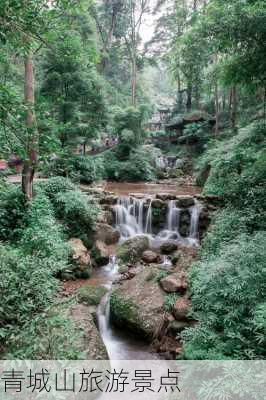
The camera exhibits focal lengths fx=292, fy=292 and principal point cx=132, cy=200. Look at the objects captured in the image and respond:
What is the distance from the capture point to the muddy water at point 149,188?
1273 centimetres

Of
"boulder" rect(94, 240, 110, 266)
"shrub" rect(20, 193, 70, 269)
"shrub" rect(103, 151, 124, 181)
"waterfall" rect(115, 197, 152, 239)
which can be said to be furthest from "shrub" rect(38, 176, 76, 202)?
"shrub" rect(103, 151, 124, 181)

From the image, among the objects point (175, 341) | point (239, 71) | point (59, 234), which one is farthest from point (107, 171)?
point (175, 341)

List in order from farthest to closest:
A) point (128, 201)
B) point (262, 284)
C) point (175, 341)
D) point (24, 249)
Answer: point (128, 201) < point (24, 249) < point (175, 341) < point (262, 284)

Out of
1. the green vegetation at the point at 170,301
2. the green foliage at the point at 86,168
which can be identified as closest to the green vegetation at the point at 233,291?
the green vegetation at the point at 170,301

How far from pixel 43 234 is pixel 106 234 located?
2977 millimetres

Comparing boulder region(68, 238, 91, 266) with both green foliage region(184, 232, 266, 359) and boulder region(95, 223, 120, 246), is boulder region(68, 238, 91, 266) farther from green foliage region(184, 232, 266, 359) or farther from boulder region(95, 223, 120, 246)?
green foliage region(184, 232, 266, 359)

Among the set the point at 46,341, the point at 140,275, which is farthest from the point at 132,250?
the point at 46,341

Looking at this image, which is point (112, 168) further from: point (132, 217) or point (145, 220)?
point (145, 220)

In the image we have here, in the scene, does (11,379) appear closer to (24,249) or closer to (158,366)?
(158,366)

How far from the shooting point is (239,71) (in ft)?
20.6

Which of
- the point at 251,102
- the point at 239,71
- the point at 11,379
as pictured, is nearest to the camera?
the point at 11,379

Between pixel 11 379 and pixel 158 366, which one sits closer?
pixel 11 379

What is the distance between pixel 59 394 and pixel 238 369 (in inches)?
75.4

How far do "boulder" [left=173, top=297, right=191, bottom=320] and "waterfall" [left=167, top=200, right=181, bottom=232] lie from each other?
16.3ft
